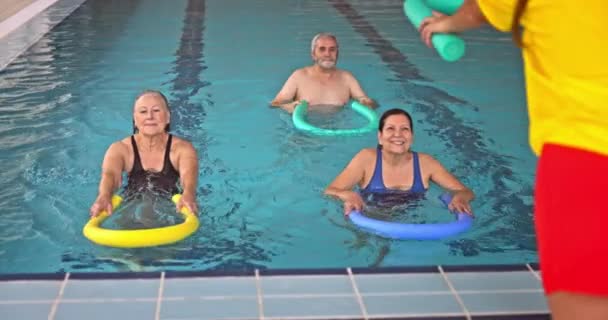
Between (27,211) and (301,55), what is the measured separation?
4.29 meters

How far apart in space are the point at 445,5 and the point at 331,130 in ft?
11.4

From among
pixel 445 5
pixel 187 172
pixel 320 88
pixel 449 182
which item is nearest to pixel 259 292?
pixel 445 5

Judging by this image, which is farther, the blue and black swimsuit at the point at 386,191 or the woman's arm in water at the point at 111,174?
the blue and black swimsuit at the point at 386,191

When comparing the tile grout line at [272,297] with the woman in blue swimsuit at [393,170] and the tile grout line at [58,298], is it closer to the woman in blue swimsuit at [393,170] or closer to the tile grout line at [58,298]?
the tile grout line at [58,298]

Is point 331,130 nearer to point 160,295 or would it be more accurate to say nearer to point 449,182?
point 449,182

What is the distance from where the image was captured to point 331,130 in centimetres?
543

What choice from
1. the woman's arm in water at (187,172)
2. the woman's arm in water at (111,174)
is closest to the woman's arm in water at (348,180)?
the woman's arm in water at (187,172)

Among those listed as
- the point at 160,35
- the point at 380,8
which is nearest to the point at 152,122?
the point at 160,35

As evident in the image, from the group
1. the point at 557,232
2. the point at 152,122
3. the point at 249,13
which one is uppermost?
the point at 557,232

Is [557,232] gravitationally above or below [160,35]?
above

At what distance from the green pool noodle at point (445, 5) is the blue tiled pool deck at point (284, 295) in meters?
1.11

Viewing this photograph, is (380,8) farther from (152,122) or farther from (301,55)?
(152,122)

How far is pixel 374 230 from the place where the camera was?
12.2 feet

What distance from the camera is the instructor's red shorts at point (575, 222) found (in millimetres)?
1362
